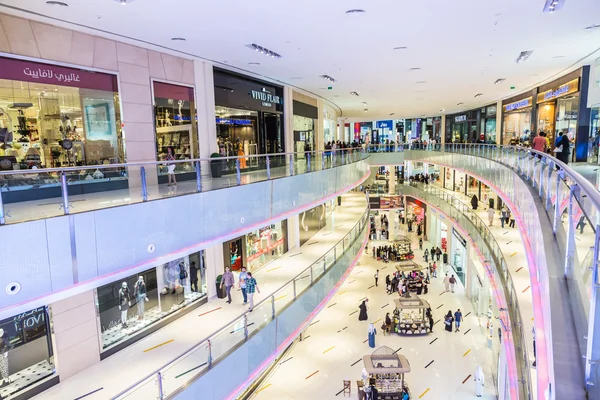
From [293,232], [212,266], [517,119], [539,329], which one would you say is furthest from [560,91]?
[539,329]

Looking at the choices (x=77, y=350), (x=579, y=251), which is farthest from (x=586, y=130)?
(x=77, y=350)

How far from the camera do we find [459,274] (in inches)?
1043

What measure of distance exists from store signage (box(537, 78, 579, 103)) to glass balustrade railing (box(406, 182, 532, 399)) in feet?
20.0

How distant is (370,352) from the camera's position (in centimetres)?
1650

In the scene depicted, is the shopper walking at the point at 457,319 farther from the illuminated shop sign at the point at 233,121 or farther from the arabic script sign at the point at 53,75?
the arabic script sign at the point at 53,75

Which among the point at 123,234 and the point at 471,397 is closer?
the point at 123,234

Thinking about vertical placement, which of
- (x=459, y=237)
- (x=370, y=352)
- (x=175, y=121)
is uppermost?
(x=175, y=121)

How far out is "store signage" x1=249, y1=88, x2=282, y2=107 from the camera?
1583cm

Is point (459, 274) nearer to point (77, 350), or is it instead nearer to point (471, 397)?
point (471, 397)

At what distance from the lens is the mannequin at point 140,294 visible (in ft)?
35.2

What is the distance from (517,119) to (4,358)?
84.0 feet

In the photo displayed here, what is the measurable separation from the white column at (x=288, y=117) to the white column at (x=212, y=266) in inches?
284

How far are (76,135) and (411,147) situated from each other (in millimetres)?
28725

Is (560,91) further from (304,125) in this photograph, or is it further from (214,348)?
(214,348)
